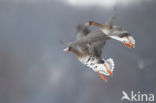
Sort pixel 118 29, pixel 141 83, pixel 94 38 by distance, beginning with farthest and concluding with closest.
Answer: pixel 141 83 → pixel 94 38 → pixel 118 29

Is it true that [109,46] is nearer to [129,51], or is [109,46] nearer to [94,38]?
[129,51]

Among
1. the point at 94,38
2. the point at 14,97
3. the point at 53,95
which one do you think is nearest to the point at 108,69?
the point at 94,38

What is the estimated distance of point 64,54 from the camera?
4770 millimetres

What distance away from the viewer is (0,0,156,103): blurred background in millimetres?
4684

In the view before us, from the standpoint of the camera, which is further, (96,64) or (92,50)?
(92,50)

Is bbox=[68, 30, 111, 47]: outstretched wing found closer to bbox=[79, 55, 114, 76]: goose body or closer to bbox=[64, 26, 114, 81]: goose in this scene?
bbox=[64, 26, 114, 81]: goose

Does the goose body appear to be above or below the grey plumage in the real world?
below

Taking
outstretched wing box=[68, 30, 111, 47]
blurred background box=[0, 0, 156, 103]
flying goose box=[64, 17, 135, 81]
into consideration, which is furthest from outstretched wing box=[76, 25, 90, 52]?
blurred background box=[0, 0, 156, 103]

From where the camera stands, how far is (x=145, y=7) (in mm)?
4773

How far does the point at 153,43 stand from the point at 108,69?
199cm

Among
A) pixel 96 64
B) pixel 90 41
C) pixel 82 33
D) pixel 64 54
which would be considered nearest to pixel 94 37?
pixel 90 41

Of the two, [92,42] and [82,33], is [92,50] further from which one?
[82,33]

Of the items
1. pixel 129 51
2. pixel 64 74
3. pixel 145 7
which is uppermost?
pixel 145 7

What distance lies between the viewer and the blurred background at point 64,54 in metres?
4.68
